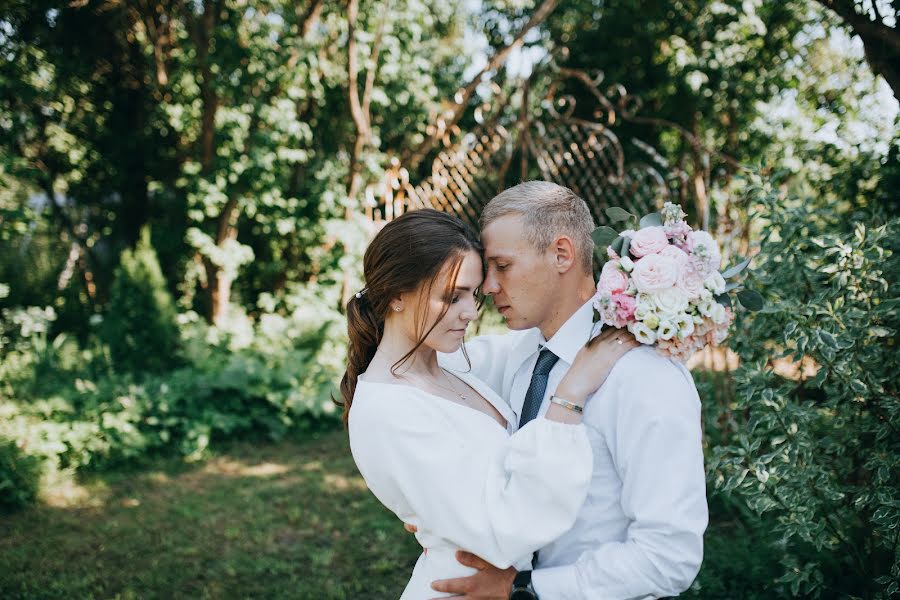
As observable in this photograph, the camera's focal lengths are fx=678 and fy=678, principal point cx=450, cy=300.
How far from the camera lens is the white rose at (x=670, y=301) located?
1.71 metres

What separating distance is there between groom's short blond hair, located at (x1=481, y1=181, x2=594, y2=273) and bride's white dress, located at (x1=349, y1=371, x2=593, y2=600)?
0.60 m

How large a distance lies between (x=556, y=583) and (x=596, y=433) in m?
0.40

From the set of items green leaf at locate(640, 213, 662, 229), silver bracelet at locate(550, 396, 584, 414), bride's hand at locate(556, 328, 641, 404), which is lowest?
silver bracelet at locate(550, 396, 584, 414)

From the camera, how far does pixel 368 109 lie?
8109 mm

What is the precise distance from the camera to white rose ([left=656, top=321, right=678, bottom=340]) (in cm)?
170

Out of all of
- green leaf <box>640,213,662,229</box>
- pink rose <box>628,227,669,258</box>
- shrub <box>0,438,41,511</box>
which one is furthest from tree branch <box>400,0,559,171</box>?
pink rose <box>628,227,669,258</box>

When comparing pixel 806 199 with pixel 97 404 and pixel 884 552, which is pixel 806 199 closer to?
pixel 884 552

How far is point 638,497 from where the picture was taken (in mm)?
1695

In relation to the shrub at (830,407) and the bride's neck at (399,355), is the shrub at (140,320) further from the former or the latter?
the shrub at (830,407)

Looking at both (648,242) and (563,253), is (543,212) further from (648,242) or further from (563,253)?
(648,242)

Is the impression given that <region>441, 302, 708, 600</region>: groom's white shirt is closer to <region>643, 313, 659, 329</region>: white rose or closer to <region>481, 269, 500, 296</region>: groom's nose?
<region>643, 313, 659, 329</region>: white rose

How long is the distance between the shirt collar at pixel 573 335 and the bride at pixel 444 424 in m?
0.24

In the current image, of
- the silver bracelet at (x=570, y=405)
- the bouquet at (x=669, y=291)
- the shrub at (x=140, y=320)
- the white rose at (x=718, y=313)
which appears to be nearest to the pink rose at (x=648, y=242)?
the bouquet at (x=669, y=291)

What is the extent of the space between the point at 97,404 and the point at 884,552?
5876 millimetres
